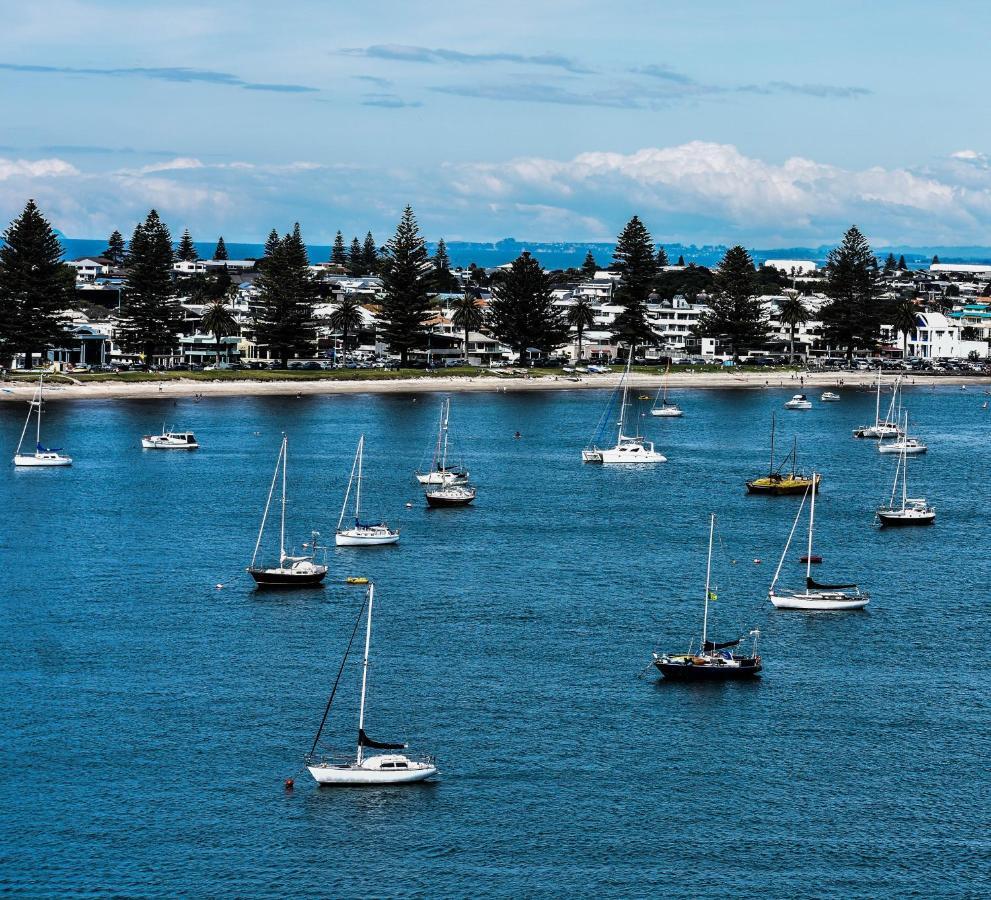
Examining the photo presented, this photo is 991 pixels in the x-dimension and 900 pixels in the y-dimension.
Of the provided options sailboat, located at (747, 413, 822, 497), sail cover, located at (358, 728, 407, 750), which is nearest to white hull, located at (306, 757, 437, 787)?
sail cover, located at (358, 728, 407, 750)

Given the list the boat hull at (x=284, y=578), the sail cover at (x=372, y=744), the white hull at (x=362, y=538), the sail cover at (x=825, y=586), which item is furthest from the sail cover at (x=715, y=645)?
the white hull at (x=362, y=538)

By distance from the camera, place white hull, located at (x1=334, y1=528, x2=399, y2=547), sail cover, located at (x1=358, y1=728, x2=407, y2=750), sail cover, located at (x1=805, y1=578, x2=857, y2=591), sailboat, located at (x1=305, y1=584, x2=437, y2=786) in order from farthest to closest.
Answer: white hull, located at (x1=334, y1=528, x2=399, y2=547) → sail cover, located at (x1=805, y1=578, x2=857, y2=591) → sail cover, located at (x1=358, y1=728, x2=407, y2=750) → sailboat, located at (x1=305, y1=584, x2=437, y2=786)

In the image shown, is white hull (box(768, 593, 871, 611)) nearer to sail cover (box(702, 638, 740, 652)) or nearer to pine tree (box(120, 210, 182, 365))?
sail cover (box(702, 638, 740, 652))

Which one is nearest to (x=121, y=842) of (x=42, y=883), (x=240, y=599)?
(x=42, y=883)

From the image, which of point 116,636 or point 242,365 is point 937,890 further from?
point 242,365

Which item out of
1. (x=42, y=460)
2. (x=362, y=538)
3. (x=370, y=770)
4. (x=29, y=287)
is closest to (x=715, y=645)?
(x=370, y=770)

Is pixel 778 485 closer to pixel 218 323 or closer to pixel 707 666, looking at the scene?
pixel 707 666
